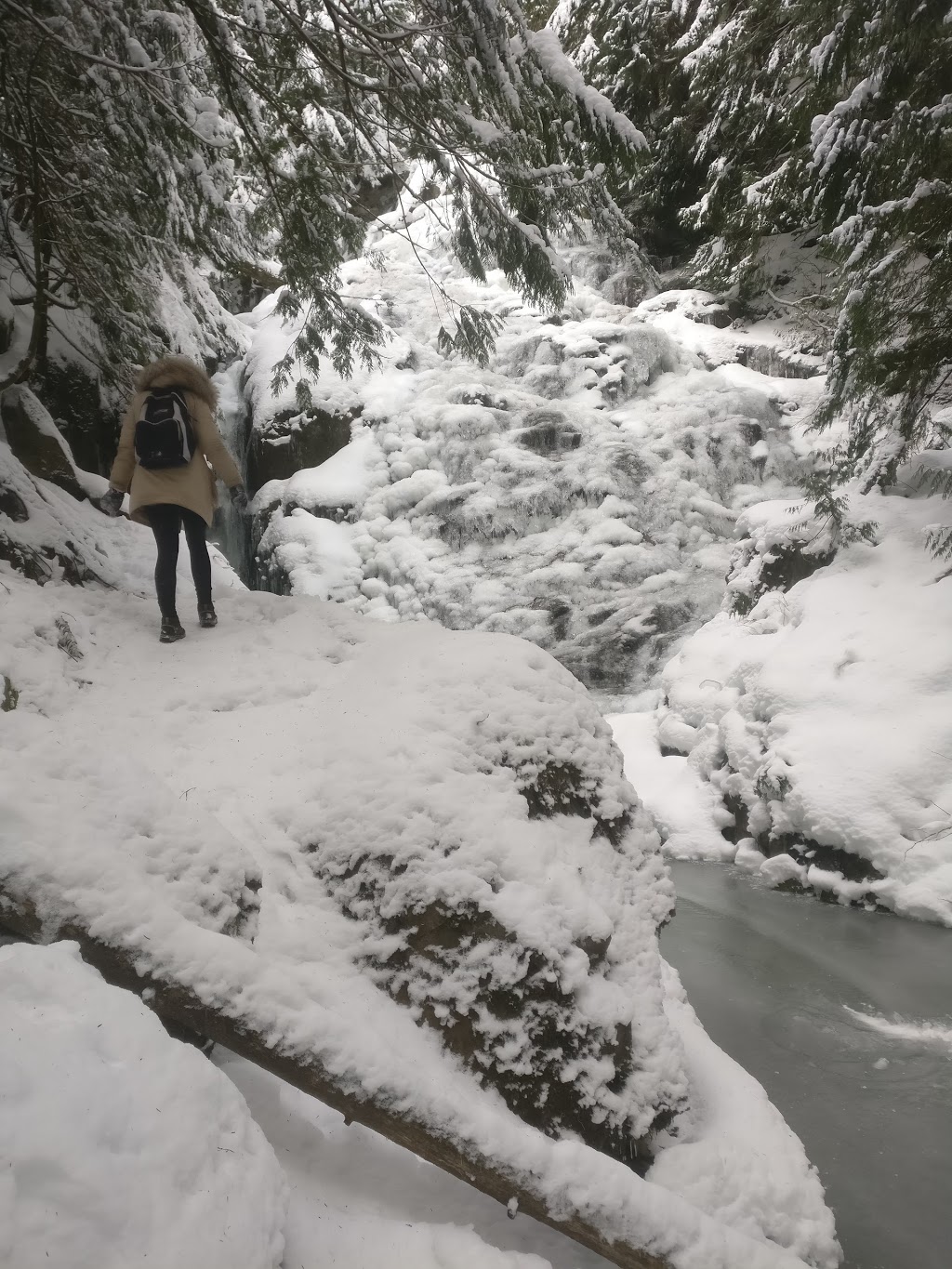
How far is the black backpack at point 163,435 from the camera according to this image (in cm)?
335

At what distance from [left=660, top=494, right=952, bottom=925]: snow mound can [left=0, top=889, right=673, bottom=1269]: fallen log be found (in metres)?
4.46

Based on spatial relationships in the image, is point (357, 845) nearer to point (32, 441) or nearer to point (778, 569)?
point (32, 441)

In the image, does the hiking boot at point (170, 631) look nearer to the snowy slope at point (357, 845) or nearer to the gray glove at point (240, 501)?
the snowy slope at point (357, 845)

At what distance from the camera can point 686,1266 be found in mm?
1343

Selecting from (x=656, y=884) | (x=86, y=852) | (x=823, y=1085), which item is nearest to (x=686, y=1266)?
(x=656, y=884)

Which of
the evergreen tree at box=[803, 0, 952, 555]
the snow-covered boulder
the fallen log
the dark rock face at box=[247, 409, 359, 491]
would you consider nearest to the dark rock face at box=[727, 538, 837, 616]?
the evergreen tree at box=[803, 0, 952, 555]

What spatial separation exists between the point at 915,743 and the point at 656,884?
146 inches

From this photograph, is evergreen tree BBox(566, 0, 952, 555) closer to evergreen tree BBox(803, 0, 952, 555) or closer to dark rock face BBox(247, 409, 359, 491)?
evergreen tree BBox(803, 0, 952, 555)

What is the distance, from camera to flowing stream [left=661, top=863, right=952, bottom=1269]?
8.84 ft

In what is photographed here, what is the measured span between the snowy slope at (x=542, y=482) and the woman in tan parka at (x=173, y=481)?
5.69 metres

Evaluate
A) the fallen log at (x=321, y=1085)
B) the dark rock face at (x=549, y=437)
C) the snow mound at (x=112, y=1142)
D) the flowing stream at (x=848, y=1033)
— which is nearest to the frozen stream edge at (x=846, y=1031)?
the flowing stream at (x=848, y=1033)

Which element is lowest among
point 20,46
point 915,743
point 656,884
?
point 915,743

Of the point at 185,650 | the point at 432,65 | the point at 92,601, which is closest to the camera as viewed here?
the point at 432,65

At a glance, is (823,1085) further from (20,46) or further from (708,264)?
(708,264)
